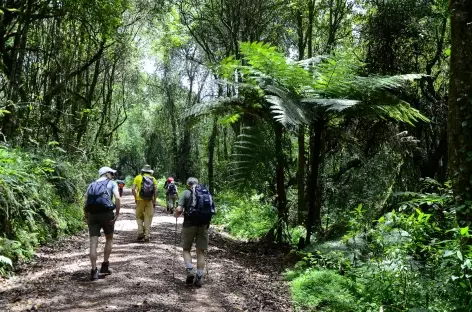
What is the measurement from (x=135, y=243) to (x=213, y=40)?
1487 cm

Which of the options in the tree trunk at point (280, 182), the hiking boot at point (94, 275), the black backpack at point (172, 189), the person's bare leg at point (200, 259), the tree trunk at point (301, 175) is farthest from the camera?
the black backpack at point (172, 189)

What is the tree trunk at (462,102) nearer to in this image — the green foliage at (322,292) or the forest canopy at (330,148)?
the forest canopy at (330,148)

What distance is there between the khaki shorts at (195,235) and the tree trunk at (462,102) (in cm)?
376

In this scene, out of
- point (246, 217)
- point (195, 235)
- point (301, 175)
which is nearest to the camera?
point (195, 235)

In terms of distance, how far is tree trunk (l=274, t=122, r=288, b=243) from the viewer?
8430 millimetres

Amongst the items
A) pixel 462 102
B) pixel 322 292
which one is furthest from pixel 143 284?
pixel 462 102

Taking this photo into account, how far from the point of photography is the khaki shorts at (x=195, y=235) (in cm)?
665

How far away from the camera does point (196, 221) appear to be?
6.54 metres

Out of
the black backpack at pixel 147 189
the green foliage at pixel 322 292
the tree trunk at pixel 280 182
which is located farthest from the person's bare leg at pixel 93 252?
the tree trunk at pixel 280 182

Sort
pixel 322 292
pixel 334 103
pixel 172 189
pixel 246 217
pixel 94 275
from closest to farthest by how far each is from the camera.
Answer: pixel 322 292 < pixel 94 275 < pixel 334 103 < pixel 246 217 < pixel 172 189

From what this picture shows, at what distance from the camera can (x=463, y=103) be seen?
4125 millimetres

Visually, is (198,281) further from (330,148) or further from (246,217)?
(246,217)

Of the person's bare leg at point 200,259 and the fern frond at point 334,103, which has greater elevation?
the fern frond at point 334,103

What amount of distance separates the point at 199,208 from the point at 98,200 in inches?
61.3
